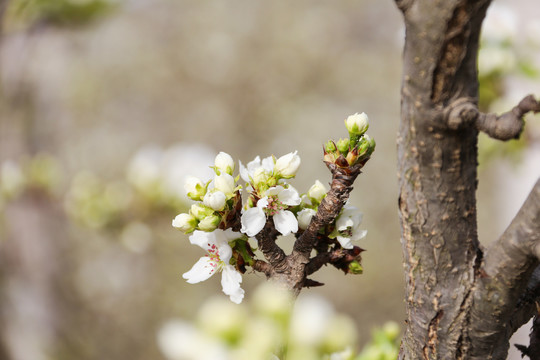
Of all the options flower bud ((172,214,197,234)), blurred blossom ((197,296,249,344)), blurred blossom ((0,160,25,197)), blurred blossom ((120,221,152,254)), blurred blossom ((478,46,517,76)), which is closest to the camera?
blurred blossom ((197,296,249,344))

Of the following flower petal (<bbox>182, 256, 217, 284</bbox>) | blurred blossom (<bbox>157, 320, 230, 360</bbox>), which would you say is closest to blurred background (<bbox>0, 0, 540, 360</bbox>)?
flower petal (<bbox>182, 256, 217, 284</bbox>)

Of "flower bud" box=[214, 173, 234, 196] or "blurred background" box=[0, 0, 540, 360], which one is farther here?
"blurred background" box=[0, 0, 540, 360]

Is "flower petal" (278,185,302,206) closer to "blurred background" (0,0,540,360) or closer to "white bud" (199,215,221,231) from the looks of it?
"white bud" (199,215,221,231)

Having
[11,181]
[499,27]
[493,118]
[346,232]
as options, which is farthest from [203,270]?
[11,181]

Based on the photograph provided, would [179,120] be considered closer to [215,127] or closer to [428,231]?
[215,127]

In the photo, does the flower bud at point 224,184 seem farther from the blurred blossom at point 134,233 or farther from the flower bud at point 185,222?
the blurred blossom at point 134,233

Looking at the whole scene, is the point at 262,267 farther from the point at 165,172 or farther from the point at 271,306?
the point at 165,172

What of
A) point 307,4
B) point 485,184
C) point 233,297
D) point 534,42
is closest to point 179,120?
point 307,4

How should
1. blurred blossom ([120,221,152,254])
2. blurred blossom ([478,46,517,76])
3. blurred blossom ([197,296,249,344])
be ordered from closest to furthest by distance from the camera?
blurred blossom ([197,296,249,344])
blurred blossom ([478,46,517,76])
blurred blossom ([120,221,152,254])
